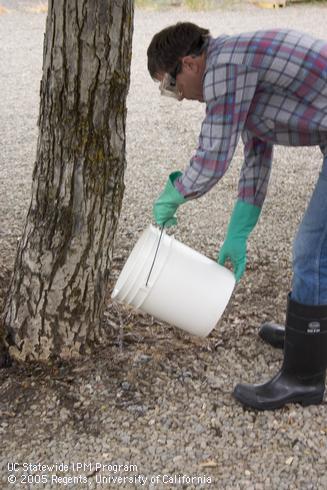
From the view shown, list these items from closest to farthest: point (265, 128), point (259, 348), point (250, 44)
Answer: point (250, 44) < point (265, 128) < point (259, 348)

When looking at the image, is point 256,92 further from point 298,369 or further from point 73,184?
point 298,369

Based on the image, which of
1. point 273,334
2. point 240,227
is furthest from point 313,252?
point 273,334

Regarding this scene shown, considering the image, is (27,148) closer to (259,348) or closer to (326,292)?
(259,348)

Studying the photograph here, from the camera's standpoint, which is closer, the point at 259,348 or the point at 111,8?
the point at 111,8

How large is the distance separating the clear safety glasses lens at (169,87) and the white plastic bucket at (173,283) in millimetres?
465

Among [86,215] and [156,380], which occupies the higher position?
[86,215]

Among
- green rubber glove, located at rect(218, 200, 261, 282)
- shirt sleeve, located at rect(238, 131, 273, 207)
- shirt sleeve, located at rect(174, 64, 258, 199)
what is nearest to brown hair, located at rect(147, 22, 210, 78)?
Result: shirt sleeve, located at rect(174, 64, 258, 199)

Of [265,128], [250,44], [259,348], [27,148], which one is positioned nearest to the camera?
[250,44]

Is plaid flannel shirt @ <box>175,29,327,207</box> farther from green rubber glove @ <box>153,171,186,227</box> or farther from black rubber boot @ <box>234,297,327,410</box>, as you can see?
black rubber boot @ <box>234,297,327,410</box>

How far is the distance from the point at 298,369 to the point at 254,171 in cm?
76

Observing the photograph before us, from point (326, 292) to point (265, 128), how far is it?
1.96ft

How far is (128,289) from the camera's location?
101 inches

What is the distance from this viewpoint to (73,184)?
8.34 ft

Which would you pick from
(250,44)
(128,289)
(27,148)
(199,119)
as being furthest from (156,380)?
(199,119)
